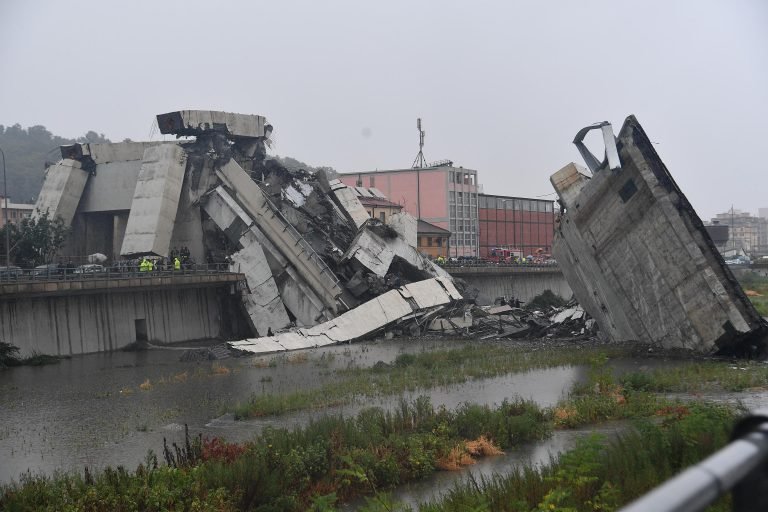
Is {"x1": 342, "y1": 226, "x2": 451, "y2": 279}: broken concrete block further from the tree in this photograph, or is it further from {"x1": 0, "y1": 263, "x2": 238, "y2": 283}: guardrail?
the tree

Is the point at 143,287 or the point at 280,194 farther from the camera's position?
the point at 280,194

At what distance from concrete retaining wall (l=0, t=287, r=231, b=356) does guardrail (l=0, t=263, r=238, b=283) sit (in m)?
0.95

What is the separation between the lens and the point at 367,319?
36.5m

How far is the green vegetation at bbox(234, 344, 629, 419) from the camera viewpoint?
18.8m

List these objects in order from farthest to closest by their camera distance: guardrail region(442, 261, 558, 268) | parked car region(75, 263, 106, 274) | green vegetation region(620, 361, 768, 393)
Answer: guardrail region(442, 261, 558, 268) < parked car region(75, 263, 106, 274) < green vegetation region(620, 361, 768, 393)

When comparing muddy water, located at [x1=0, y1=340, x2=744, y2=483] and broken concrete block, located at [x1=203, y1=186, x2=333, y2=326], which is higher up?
broken concrete block, located at [x1=203, y1=186, x2=333, y2=326]

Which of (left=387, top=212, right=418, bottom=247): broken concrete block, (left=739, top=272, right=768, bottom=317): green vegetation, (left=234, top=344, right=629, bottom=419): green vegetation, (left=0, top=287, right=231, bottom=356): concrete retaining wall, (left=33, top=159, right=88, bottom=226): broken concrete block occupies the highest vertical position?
(left=33, top=159, right=88, bottom=226): broken concrete block

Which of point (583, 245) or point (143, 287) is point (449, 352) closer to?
point (583, 245)

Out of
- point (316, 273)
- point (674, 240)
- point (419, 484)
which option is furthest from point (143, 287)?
point (419, 484)

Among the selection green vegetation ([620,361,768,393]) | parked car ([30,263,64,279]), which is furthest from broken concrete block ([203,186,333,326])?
green vegetation ([620,361,768,393])

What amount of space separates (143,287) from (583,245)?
1925cm

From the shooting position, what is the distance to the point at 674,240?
2573cm

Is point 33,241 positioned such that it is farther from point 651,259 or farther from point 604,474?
point 604,474

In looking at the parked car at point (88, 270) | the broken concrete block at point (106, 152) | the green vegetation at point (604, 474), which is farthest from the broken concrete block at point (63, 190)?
the green vegetation at point (604, 474)
